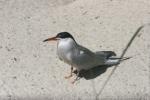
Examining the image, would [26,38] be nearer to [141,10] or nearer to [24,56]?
[24,56]

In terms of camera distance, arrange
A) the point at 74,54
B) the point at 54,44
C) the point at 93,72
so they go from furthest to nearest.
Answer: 1. the point at 54,44
2. the point at 93,72
3. the point at 74,54

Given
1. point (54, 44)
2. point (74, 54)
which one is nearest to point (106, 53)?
point (74, 54)

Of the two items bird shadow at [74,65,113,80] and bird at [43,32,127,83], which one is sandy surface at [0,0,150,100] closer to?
bird shadow at [74,65,113,80]

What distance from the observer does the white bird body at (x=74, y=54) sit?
704 cm

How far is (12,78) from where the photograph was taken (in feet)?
23.4

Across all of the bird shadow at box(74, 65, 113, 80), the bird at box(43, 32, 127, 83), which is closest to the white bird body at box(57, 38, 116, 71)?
the bird at box(43, 32, 127, 83)

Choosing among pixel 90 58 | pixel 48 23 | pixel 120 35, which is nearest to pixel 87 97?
A: pixel 90 58

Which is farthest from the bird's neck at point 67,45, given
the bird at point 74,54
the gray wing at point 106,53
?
the gray wing at point 106,53

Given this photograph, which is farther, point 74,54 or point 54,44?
point 54,44

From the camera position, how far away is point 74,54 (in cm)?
704

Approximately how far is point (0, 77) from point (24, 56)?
1.85ft

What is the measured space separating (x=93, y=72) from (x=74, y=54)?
16.6 inches

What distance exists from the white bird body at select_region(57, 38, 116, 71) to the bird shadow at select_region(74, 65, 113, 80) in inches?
5.2

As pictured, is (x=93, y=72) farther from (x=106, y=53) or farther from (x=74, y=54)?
(x=74, y=54)
